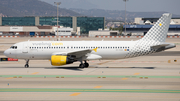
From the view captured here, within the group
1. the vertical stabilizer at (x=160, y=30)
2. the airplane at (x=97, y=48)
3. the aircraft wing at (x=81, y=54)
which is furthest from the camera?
the vertical stabilizer at (x=160, y=30)

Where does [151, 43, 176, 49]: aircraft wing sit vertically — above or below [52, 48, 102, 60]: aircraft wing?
above

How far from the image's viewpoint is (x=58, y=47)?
37.0 meters

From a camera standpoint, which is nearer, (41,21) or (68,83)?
(68,83)

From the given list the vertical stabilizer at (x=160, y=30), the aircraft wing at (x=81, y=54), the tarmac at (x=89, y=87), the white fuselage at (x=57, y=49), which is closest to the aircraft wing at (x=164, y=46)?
the vertical stabilizer at (x=160, y=30)

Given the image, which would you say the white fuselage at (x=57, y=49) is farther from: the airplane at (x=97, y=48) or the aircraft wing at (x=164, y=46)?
the aircraft wing at (x=164, y=46)

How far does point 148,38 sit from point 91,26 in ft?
537

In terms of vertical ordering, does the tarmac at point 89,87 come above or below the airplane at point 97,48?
below

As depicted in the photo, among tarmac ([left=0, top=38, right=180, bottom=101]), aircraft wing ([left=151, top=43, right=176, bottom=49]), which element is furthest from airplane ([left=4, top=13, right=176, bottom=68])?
tarmac ([left=0, top=38, right=180, bottom=101])

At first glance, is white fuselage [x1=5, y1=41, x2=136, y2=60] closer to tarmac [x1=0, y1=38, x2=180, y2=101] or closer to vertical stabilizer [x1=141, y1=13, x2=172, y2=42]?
vertical stabilizer [x1=141, y1=13, x2=172, y2=42]

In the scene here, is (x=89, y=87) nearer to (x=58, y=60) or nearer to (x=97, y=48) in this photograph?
(x=58, y=60)

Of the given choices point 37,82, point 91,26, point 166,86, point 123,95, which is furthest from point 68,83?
point 91,26

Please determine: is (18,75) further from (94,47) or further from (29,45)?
(94,47)

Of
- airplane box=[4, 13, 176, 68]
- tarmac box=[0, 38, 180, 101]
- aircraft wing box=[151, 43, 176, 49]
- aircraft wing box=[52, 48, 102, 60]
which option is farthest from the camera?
airplane box=[4, 13, 176, 68]

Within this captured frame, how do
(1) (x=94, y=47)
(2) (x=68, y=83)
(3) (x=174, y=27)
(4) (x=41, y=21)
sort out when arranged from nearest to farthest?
(2) (x=68, y=83)
(1) (x=94, y=47)
(3) (x=174, y=27)
(4) (x=41, y=21)
